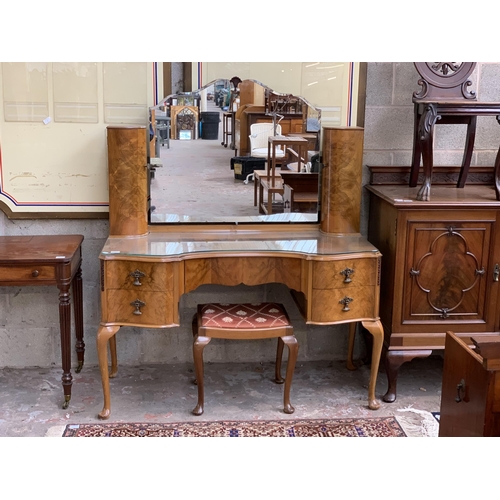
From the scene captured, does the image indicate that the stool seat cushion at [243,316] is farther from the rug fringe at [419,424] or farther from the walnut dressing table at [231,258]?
the rug fringe at [419,424]

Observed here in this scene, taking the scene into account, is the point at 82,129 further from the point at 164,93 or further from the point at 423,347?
the point at 423,347

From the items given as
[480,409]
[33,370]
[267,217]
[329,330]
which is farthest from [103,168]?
[480,409]

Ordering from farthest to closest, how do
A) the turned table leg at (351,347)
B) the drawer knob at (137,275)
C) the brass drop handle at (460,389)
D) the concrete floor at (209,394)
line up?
the turned table leg at (351,347) → the concrete floor at (209,394) → the drawer knob at (137,275) → the brass drop handle at (460,389)

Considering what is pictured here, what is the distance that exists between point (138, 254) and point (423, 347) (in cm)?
150

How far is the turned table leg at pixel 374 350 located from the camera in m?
3.59

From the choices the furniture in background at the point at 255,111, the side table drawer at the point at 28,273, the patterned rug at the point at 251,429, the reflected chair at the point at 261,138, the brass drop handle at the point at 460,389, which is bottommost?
the patterned rug at the point at 251,429

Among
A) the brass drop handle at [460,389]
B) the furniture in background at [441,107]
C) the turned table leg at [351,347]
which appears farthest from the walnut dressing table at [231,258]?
the brass drop handle at [460,389]

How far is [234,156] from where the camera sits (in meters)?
3.79

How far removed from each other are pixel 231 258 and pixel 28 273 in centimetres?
95

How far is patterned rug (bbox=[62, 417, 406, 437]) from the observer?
3.41 m

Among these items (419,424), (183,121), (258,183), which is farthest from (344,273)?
(183,121)

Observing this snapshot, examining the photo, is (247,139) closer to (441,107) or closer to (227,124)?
(227,124)

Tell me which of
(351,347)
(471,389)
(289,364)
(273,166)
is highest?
(273,166)

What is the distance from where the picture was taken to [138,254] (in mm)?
3379
